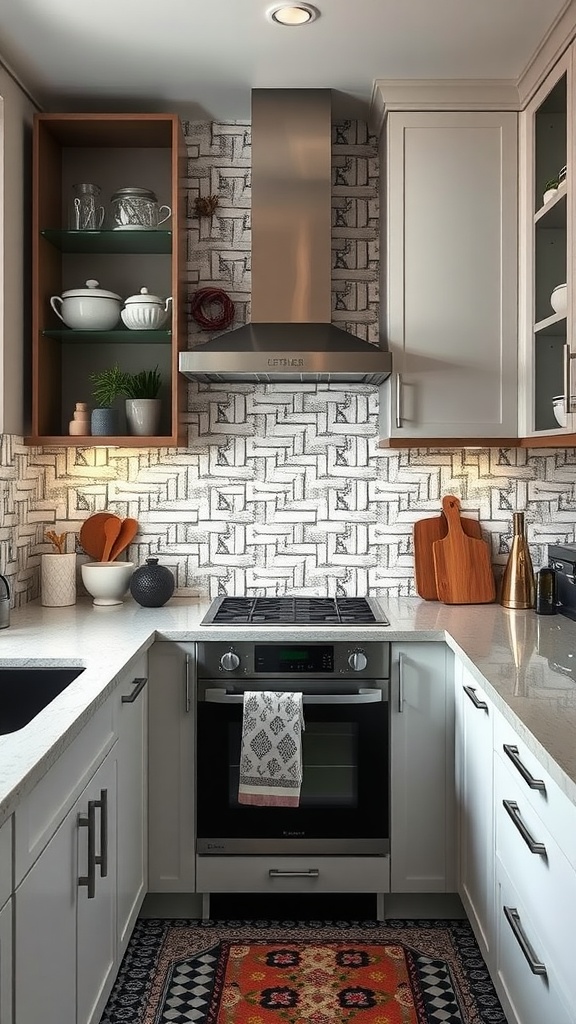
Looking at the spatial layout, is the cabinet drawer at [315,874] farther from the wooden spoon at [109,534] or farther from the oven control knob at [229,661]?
the wooden spoon at [109,534]

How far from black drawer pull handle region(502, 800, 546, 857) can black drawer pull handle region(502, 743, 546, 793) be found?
0.32ft

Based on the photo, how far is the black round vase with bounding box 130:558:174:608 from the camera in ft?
10.3

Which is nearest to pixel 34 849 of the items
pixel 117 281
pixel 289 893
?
pixel 289 893

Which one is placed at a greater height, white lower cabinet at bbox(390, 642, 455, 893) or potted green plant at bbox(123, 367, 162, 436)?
potted green plant at bbox(123, 367, 162, 436)

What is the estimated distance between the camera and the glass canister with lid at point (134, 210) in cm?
315

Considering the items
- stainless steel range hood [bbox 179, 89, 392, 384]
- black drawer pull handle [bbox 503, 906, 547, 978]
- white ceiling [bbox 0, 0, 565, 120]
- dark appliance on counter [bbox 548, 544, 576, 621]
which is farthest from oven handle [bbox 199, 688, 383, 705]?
white ceiling [bbox 0, 0, 565, 120]

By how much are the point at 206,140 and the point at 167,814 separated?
231 centimetres

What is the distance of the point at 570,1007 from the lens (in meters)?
1.53

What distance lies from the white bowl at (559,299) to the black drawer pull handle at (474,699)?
3.57 ft

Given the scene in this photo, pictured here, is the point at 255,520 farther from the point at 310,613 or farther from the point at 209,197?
the point at 209,197

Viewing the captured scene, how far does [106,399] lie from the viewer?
3191 mm

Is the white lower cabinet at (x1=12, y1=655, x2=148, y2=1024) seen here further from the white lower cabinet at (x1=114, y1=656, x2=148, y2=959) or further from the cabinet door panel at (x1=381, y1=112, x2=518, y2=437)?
the cabinet door panel at (x1=381, y1=112, x2=518, y2=437)

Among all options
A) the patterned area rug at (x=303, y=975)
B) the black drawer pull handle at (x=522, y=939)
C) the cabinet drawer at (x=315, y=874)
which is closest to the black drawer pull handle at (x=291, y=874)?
the cabinet drawer at (x=315, y=874)

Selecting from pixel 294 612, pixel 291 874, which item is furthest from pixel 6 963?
pixel 294 612
